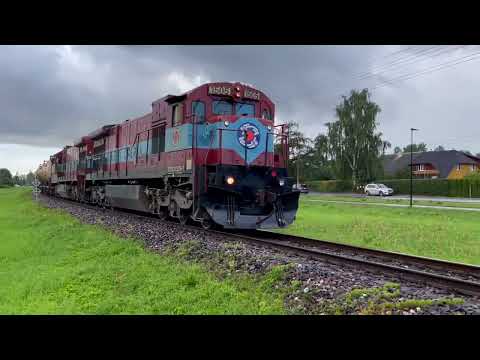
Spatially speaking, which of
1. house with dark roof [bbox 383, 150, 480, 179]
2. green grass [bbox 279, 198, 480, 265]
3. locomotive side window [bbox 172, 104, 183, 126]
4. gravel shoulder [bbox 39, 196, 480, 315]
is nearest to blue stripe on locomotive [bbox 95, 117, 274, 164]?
locomotive side window [bbox 172, 104, 183, 126]

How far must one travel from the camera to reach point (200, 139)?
12773mm

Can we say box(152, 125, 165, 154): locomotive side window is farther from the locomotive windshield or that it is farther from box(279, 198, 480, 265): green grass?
box(279, 198, 480, 265): green grass

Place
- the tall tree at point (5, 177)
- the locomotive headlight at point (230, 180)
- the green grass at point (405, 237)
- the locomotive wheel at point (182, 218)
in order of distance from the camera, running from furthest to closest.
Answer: the tall tree at point (5, 177)
the locomotive wheel at point (182, 218)
the locomotive headlight at point (230, 180)
the green grass at point (405, 237)

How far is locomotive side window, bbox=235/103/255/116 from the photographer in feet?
44.8

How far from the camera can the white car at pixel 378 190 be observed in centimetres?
5786

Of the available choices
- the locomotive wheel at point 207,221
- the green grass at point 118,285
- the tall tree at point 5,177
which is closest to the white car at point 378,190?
the locomotive wheel at point 207,221

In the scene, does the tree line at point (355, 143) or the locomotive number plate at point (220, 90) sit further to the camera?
the tree line at point (355, 143)

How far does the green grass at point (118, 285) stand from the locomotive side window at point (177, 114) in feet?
14.0

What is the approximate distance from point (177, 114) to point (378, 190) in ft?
162

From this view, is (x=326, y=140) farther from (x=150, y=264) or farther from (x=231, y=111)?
(x=150, y=264)

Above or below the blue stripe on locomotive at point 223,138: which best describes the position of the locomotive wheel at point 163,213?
below

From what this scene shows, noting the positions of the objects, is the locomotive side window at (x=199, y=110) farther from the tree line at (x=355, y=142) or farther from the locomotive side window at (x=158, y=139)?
the tree line at (x=355, y=142)

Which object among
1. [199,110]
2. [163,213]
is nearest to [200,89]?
[199,110]

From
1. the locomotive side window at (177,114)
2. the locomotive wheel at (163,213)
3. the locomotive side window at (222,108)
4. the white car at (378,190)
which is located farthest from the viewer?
the white car at (378,190)
